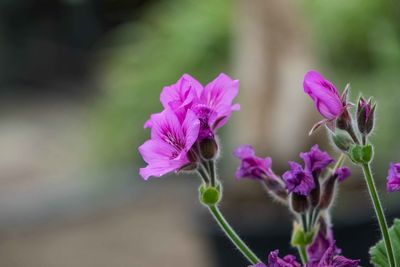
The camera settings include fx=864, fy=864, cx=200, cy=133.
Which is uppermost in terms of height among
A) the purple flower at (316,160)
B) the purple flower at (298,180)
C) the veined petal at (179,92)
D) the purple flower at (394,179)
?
the veined petal at (179,92)

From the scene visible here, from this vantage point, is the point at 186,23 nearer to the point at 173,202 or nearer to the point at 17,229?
the point at 173,202

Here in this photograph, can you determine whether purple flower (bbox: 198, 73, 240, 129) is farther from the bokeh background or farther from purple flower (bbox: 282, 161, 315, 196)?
the bokeh background

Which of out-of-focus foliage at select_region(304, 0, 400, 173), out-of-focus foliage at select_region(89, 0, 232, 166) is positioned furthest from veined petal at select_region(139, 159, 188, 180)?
out-of-focus foliage at select_region(89, 0, 232, 166)

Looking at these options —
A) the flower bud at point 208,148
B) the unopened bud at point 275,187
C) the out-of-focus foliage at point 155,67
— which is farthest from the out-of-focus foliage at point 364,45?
the flower bud at point 208,148

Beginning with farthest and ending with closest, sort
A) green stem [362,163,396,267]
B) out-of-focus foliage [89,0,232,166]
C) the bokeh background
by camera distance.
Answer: out-of-focus foliage [89,0,232,166] < the bokeh background < green stem [362,163,396,267]

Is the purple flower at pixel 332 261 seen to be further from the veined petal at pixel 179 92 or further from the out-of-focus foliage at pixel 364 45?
the out-of-focus foliage at pixel 364 45

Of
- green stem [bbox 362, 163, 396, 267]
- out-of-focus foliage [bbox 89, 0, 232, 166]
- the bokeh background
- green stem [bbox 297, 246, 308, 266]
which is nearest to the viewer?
green stem [bbox 362, 163, 396, 267]
